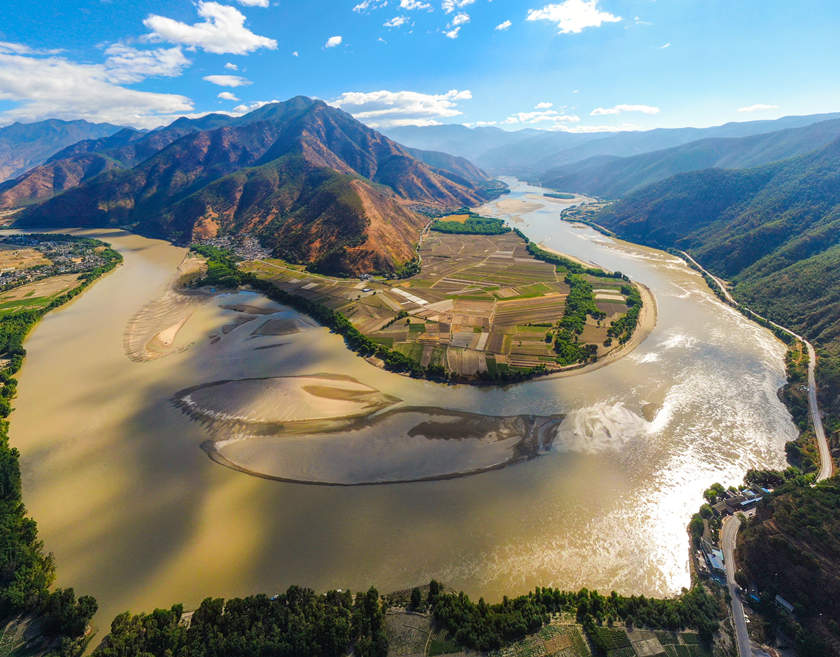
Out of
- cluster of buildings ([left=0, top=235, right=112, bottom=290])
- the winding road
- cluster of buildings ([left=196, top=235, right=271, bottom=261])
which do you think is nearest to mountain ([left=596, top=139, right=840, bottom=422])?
the winding road

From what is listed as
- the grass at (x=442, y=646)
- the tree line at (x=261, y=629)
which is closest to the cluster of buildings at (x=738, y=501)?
the grass at (x=442, y=646)

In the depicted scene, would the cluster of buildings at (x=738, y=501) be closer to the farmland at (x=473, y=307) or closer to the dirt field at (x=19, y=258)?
the farmland at (x=473, y=307)

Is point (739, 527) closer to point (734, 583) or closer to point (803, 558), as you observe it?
point (803, 558)

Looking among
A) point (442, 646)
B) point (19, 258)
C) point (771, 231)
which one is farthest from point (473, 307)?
point (19, 258)

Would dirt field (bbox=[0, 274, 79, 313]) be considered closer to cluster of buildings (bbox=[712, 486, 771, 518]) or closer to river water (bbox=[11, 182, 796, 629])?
river water (bbox=[11, 182, 796, 629])

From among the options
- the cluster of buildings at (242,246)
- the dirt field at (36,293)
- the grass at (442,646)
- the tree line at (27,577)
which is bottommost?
the grass at (442,646)
